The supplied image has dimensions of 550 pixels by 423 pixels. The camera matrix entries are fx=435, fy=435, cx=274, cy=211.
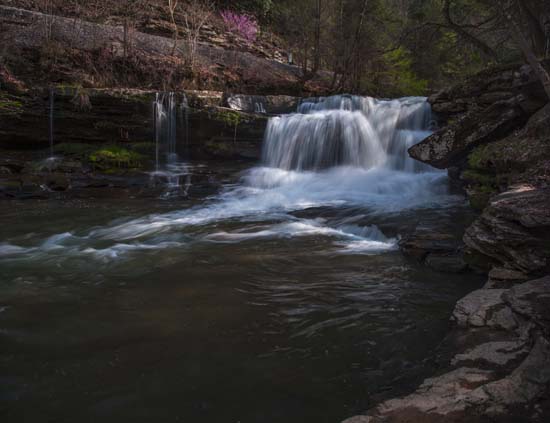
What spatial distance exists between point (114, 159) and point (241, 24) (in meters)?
11.6

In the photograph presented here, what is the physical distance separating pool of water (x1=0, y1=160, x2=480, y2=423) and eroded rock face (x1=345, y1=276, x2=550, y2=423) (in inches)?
13.2

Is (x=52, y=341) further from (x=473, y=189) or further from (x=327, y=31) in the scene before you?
(x=327, y=31)

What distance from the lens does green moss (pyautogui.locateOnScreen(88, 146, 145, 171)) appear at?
11.7m

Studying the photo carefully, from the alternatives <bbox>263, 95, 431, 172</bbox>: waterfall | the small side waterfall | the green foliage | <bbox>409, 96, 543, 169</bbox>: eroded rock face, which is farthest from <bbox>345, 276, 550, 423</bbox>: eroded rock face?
the green foliage

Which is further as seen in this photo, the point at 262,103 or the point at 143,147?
the point at 262,103

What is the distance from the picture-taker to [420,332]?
3.75 metres

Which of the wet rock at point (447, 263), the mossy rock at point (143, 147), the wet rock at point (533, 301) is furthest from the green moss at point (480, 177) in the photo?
the mossy rock at point (143, 147)

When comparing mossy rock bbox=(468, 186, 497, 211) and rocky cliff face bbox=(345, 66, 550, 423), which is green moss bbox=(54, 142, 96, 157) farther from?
mossy rock bbox=(468, 186, 497, 211)

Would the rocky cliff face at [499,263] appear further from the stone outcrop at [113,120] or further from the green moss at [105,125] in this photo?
the green moss at [105,125]

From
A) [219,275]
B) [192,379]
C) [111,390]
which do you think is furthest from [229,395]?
[219,275]

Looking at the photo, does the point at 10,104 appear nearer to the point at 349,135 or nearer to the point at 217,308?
the point at 349,135

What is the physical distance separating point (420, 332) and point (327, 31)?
16146 millimetres

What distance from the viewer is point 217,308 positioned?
420 cm

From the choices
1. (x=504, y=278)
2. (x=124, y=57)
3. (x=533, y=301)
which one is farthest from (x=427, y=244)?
(x=124, y=57)
